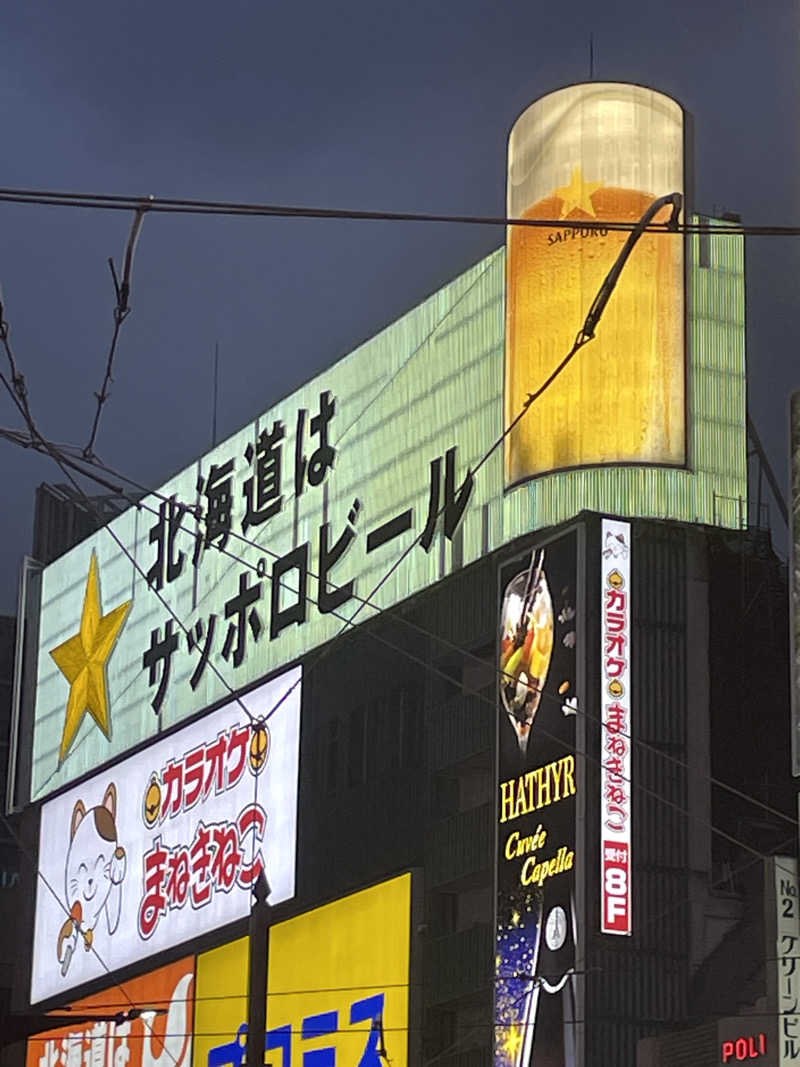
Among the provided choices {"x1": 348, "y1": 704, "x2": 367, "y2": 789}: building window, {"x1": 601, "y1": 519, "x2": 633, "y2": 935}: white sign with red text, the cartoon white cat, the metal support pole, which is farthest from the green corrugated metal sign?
the metal support pole

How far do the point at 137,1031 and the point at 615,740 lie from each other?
16.4 m

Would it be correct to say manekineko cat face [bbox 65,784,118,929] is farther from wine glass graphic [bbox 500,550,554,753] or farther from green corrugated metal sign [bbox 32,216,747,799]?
wine glass graphic [bbox 500,550,554,753]

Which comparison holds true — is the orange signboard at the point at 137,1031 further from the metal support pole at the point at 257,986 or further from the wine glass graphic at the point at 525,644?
the metal support pole at the point at 257,986

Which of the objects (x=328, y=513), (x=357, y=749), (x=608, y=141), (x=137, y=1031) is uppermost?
(x=608, y=141)

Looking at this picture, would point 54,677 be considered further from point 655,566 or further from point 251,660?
point 655,566

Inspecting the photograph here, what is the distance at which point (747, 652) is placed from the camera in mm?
36094

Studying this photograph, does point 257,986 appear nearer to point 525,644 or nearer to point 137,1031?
point 525,644

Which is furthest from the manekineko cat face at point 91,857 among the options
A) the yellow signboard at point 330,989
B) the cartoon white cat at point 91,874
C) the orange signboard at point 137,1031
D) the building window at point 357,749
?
the building window at point 357,749

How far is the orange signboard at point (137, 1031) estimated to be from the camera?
45.3 meters

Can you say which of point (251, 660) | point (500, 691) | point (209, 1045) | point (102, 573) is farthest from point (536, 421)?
point (102, 573)

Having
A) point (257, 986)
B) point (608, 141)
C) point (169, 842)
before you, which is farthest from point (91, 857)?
point (257, 986)

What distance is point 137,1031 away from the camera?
1865 inches

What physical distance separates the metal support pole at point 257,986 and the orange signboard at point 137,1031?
24423 mm

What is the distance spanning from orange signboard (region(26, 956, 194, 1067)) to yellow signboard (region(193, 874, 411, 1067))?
95 centimetres
